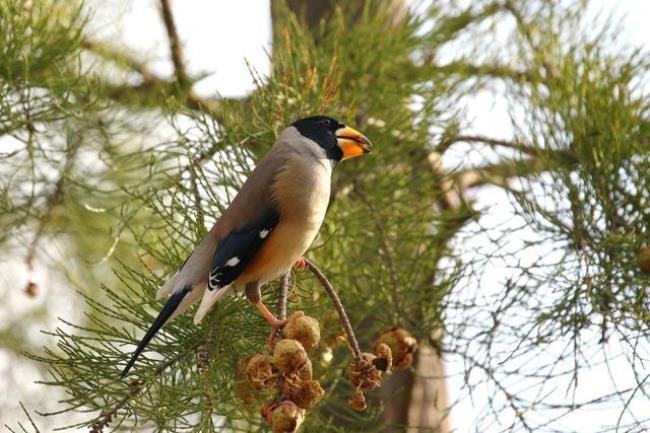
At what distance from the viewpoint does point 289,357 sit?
1335 mm

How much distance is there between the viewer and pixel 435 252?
237 centimetres

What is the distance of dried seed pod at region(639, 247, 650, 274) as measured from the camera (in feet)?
6.14

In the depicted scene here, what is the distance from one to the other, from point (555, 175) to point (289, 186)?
0.54m

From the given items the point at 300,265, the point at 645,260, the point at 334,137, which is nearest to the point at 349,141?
the point at 334,137

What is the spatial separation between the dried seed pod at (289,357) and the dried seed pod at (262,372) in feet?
0.12

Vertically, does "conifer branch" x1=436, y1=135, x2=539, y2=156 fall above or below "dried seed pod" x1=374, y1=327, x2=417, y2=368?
above

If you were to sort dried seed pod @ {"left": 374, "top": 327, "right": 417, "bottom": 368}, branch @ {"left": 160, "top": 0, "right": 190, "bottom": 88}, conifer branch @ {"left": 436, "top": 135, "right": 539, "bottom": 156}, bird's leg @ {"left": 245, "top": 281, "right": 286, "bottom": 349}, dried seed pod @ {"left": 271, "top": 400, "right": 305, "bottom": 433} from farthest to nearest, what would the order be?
branch @ {"left": 160, "top": 0, "right": 190, "bottom": 88} < conifer branch @ {"left": 436, "top": 135, "right": 539, "bottom": 156} < dried seed pod @ {"left": 374, "top": 327, "right": 417, "bottom": 368} < bird's leg @ {"left": 245, "top": 281, "right": 286, "bottom": 349} < dried seed pod @ {"left": 271, "top": 400, "right": 305, "bottom": 433}

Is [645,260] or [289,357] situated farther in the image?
[645,260]

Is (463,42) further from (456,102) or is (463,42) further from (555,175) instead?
(555,175)

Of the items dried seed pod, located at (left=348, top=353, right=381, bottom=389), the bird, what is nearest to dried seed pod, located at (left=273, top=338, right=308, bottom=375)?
dried seed pod, located at (left=348, top=353, right=381, bottom=389)

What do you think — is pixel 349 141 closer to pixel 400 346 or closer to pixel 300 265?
pixel 300 265

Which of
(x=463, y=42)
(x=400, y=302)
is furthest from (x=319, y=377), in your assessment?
(x=463, y=42)

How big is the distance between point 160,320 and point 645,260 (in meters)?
0.87

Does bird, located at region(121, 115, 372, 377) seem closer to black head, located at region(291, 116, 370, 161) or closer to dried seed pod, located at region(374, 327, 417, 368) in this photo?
black head, located at region(291, 116, 370, 161)
